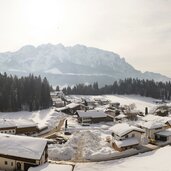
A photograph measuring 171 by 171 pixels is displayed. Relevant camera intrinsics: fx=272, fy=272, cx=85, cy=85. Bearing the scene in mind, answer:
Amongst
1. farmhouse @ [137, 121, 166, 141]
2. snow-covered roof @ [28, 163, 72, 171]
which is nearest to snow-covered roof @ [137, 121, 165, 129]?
farmhouse @ [137, 121, 166, 141]

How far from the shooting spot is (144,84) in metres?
185

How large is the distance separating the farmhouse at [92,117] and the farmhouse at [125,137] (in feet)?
89.7

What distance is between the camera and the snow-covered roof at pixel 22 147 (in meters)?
36.9

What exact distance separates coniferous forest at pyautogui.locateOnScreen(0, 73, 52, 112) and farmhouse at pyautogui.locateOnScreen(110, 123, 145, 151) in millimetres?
50122

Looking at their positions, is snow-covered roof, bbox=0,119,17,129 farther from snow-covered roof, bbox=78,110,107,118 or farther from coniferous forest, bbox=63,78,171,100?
coniferous forest, bbox=63,78,171,100

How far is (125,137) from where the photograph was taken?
56.2 m

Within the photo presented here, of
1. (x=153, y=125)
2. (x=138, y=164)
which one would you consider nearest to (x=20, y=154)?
(x=138, y=164)

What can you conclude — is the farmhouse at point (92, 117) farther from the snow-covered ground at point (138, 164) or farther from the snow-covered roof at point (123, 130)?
the snow-covered ground at point (138, 164)

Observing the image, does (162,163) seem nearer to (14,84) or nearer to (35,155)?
(35,155)

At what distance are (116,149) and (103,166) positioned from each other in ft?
31.2

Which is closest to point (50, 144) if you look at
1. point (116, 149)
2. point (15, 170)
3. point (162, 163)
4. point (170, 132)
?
point (116, 149)

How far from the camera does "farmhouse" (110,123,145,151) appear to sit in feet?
175

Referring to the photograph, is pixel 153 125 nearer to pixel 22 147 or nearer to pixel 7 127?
pixel 7 127

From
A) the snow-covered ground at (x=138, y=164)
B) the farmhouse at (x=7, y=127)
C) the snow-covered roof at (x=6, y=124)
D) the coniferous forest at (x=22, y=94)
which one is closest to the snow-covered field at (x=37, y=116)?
the coniferous forest at (x=22, y=94)
